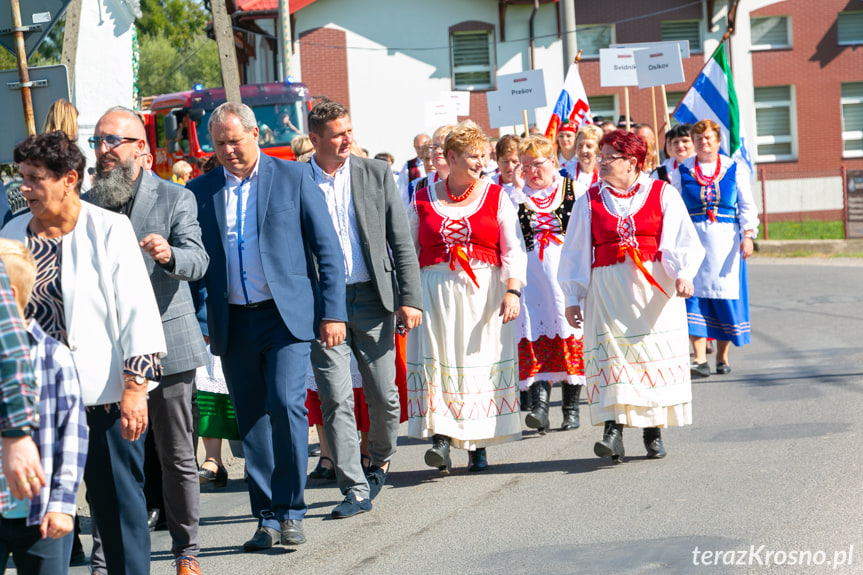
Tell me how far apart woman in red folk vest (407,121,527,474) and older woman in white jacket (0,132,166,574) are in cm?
310

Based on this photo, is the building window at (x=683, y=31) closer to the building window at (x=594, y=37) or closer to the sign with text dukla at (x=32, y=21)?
the building window at (x=594, y=37)

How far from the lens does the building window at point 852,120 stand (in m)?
36.2

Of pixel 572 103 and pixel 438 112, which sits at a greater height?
pixel 438 112

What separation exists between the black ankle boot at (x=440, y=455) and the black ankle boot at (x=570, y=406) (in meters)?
1.65

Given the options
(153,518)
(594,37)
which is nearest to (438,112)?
(153,518)

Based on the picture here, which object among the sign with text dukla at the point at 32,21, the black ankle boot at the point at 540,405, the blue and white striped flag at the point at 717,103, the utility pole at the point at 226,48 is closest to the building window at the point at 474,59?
the blue and white striped flag at the point at 717,103

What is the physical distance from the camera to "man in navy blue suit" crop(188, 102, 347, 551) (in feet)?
19.7

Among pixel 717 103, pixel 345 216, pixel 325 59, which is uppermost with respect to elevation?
pixel 325 59

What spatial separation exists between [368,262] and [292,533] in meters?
1.65

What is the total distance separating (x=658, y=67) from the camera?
1506 cm

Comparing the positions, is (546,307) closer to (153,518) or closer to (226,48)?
(153,518)

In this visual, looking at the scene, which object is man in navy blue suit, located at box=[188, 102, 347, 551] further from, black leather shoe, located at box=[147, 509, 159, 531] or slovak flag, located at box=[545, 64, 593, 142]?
slovak flag, located at box=[545, 64, 593, 142]

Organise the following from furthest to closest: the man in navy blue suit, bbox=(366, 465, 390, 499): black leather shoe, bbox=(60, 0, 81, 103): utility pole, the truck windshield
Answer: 1. the truck windshield
2. bbox=(60, 0, 81, 103): utility pole
3. bbox=(366, 465, 390, 499): black leather shoe
4. the man in navy blue suit

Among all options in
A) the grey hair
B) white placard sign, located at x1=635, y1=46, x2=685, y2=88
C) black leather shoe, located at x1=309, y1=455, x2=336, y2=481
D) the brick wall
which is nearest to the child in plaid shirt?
the grey hair
